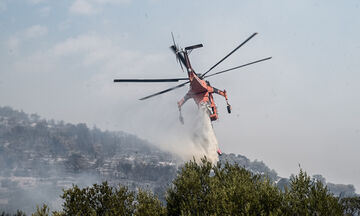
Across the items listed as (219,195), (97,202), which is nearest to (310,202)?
(219,195)

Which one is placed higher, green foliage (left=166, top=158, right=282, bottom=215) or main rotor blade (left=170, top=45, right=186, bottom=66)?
main rotor blade (left=170, top=45, right=186, bottom=66)

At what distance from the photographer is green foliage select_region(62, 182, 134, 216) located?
38.3 meters

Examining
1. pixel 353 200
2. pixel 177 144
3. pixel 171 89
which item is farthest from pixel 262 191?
pixel 353 200

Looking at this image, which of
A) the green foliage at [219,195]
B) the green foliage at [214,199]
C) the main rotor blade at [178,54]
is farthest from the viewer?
the main rotor blade at [178,54]

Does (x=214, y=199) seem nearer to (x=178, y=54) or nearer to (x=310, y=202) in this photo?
(x=310, y=202)

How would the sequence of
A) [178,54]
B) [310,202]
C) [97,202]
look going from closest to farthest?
[310,202]
[97,202]
[178,54]

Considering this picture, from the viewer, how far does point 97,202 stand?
4069 cm

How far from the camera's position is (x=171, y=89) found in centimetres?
5219

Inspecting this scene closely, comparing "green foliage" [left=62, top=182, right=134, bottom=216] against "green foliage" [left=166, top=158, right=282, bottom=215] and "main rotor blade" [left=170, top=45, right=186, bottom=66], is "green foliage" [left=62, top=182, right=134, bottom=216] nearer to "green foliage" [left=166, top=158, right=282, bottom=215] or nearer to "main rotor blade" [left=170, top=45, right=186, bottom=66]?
"green foliage" [left=166, top=158, right=282, bottom=215]

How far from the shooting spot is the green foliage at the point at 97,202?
126 feet

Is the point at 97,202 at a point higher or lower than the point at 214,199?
higher

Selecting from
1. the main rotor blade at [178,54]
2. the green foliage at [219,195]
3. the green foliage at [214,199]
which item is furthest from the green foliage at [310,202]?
the main rotor blade at [178,54]

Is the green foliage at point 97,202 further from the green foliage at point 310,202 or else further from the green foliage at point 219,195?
the green foliage at point 310,202

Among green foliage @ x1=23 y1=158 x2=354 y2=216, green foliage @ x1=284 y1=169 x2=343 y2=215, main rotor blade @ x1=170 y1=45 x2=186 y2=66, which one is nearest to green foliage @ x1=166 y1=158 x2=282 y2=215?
green foliage @ x1=23 y1=158 x2=354 y2=216
